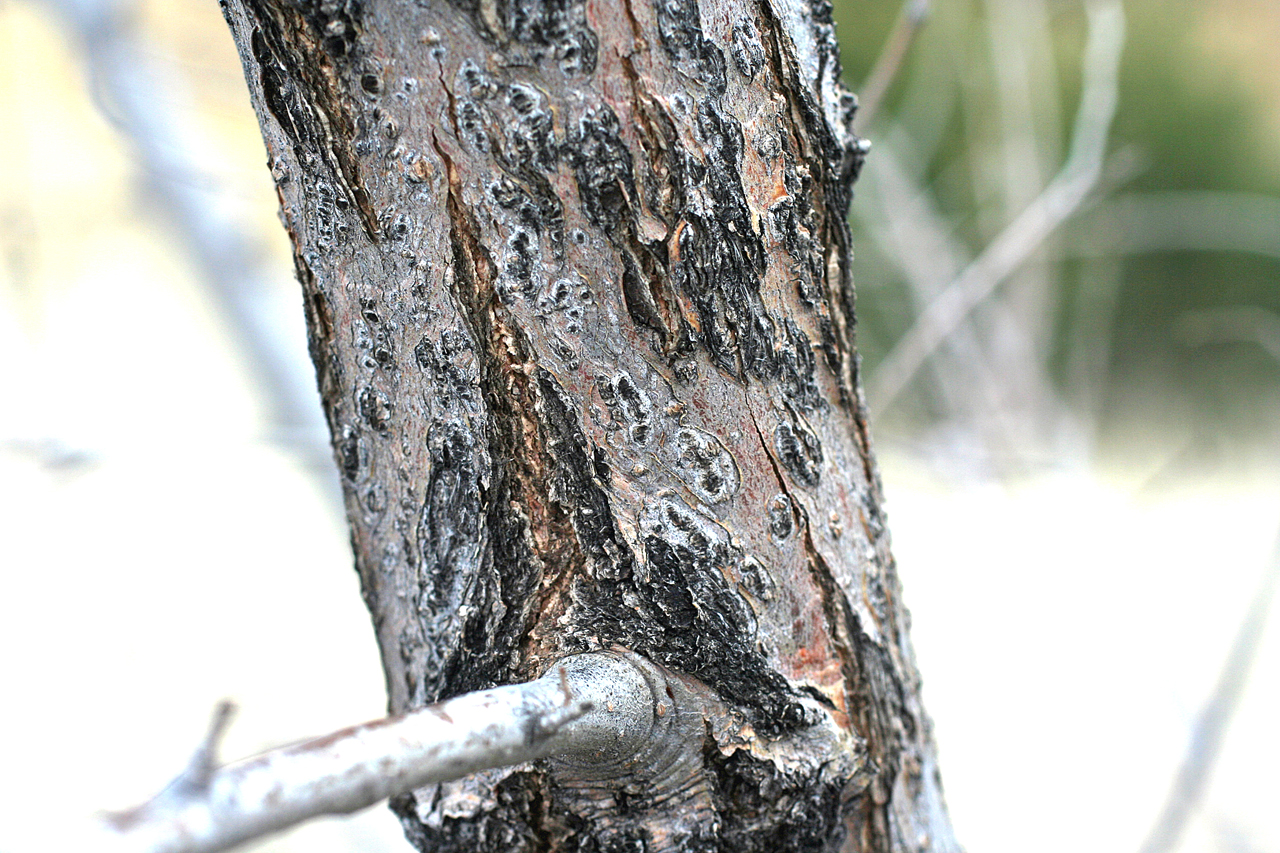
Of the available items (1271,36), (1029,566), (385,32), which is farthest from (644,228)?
(1271,36)

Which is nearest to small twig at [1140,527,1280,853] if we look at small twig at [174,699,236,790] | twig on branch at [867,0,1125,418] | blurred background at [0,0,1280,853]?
blurred background at [0,0,1280,853]

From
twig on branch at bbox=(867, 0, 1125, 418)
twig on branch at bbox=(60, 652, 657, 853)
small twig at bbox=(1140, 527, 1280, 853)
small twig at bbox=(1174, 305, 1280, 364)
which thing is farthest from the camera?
small twig at bbox=(1174, 305, 1280, 364)

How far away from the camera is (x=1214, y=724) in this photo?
67cm

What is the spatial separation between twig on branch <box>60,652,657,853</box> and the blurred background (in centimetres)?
6

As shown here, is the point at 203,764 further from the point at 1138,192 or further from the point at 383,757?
the point at 1138,192

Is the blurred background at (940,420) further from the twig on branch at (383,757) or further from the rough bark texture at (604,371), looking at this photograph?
the rough bark texture at (604,371)

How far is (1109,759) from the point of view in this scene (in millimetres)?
1585

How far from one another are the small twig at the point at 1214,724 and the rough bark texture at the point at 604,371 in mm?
460

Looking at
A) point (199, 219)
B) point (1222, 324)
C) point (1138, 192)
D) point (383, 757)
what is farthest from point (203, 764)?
point (1222, 324)

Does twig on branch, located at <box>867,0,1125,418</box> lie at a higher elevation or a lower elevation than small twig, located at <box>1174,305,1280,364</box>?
higher

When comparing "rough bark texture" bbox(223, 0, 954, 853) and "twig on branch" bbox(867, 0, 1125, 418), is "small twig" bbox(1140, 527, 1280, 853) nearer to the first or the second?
"twig on branch" bbox(867, 0, 1125, 418)

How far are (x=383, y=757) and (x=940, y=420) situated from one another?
1.65 meters

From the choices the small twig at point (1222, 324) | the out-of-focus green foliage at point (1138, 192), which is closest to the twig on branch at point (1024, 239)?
the out-of-focus green foliage at point (1138, 192)

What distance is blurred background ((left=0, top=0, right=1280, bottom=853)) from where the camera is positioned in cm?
98
